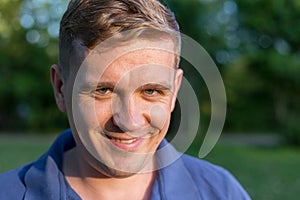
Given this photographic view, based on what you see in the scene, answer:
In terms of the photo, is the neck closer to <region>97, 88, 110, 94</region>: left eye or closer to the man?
the man

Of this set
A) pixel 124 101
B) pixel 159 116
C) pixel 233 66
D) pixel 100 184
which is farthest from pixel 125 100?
pixel 233 66

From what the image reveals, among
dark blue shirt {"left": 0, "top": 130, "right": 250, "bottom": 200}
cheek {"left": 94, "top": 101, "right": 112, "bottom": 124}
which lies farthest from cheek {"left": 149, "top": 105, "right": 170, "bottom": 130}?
dark blue shirt {"left": 0, "top": 130, "right": 250, "bottom": 200}

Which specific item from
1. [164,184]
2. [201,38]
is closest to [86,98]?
[164,184]

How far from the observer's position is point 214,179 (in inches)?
55.1

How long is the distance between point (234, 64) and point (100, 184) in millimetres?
16742

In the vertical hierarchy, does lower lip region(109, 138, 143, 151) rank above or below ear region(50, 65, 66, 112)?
Result: below

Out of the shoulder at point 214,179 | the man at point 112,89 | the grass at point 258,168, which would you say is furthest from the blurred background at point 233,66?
the man at point 112,89

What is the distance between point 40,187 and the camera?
1299 millimetres

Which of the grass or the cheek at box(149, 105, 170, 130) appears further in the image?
the grass

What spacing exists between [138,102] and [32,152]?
9.07 metres

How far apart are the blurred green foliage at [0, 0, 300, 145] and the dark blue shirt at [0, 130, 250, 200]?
1552 centimetres

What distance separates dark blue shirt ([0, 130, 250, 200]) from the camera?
1.29m

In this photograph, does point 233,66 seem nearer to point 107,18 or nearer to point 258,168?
point 258,168

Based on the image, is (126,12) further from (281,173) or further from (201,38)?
(201,38)
